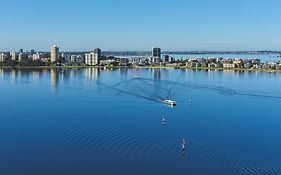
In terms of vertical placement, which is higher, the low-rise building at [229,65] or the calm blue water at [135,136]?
the low-rise building at [229,65]

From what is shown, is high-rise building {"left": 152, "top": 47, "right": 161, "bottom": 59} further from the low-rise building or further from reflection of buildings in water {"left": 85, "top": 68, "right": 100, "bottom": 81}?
reflection of buildings in water {"left": 85, "top": 68, "right": 100, "bottom": 81}

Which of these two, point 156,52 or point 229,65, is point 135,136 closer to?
point 229,65

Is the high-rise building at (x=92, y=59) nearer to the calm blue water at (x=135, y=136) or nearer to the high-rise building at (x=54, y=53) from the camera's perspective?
the high-rise building at (x=54, y=53)

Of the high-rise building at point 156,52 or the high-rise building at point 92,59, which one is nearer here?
the high-rise building at point 92,59

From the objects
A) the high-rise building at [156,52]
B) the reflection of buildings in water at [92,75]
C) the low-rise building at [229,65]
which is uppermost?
the high-rise building at [156,52]

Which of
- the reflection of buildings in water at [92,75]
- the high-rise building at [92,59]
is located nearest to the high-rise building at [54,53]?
the high-rise building at [92,59]

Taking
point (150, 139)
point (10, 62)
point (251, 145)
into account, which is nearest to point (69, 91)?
point (150, 139)

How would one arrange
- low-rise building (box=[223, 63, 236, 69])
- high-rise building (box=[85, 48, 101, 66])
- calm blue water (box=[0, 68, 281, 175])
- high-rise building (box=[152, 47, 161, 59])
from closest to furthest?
calm blue water (box=[0, 68, 281, 175])
low-rise building (box=[223, 63, 236, 69])
high-rise building (box=[85, 48, 101, 66])
high-rise building (box=[152, 47, 161, 59])

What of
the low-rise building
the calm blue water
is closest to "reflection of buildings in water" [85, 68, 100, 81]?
the calm blue water

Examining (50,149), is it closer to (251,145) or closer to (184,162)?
(184,162)
